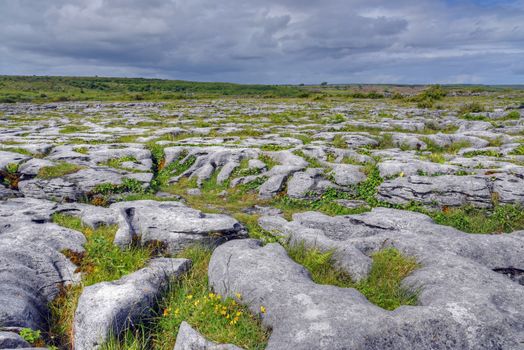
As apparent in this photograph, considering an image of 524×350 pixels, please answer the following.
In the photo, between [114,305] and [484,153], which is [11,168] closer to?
[114,305]

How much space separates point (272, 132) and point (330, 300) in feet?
96.9

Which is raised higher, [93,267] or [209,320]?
[209,320]

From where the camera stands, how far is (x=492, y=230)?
1438 cm

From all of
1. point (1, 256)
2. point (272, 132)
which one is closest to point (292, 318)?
point (1, 256)

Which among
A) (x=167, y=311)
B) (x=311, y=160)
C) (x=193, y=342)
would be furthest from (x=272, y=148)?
(x=193, y=342)

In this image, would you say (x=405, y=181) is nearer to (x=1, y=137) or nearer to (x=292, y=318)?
(x=292, y=318)

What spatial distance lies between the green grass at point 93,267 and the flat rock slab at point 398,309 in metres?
2.28

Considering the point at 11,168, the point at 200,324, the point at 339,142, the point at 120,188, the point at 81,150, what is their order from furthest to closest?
the point at 339,142
the point at 81,150
the point at 11,168
the point at 120,188
the point at 200,324

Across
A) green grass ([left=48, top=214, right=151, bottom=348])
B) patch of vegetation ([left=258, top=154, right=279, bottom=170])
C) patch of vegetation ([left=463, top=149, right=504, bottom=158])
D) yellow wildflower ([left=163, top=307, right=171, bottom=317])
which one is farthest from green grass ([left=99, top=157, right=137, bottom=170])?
patch of vegetation ([left=463, top=149, right=504, bottom=158])

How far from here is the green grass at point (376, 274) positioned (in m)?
7.84

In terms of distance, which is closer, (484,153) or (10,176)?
(10,176)

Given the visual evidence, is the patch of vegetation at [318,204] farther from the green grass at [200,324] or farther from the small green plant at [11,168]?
the small green plant at [11,168]

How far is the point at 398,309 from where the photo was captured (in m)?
6.98

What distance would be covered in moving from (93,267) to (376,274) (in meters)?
7.23
